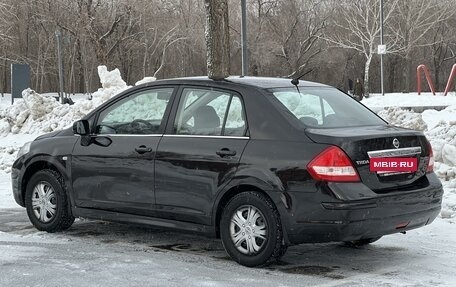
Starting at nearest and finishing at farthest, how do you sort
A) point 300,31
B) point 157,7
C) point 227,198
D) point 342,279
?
point 342,279
point 227,198
point 157,7
point 300,31

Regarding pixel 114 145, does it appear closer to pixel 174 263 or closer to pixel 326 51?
pixel 174 263

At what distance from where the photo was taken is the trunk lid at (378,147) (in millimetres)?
5613

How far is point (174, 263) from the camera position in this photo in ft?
20.2

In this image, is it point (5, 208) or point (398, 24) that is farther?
point (398, 24)

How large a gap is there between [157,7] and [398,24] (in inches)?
749

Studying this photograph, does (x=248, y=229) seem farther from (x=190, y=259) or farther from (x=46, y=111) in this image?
(x=46, y=111)

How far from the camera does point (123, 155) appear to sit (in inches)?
267

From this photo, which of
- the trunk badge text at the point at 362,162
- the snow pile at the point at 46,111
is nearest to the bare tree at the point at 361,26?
the snow pile at the point at 46,111

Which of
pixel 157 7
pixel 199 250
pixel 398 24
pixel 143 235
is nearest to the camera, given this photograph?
pixel 199 250

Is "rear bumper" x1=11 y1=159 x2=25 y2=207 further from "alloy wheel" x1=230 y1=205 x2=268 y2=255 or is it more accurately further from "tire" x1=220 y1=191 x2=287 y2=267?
"alloy wheel" x1=230 y1=205 x2=268 y2=255

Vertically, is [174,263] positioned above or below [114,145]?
below

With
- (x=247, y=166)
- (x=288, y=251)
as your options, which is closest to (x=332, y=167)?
(x=247, y=166)

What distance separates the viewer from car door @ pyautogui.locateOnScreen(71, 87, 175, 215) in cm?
664

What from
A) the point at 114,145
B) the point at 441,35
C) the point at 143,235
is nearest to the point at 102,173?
the point at 114,145
